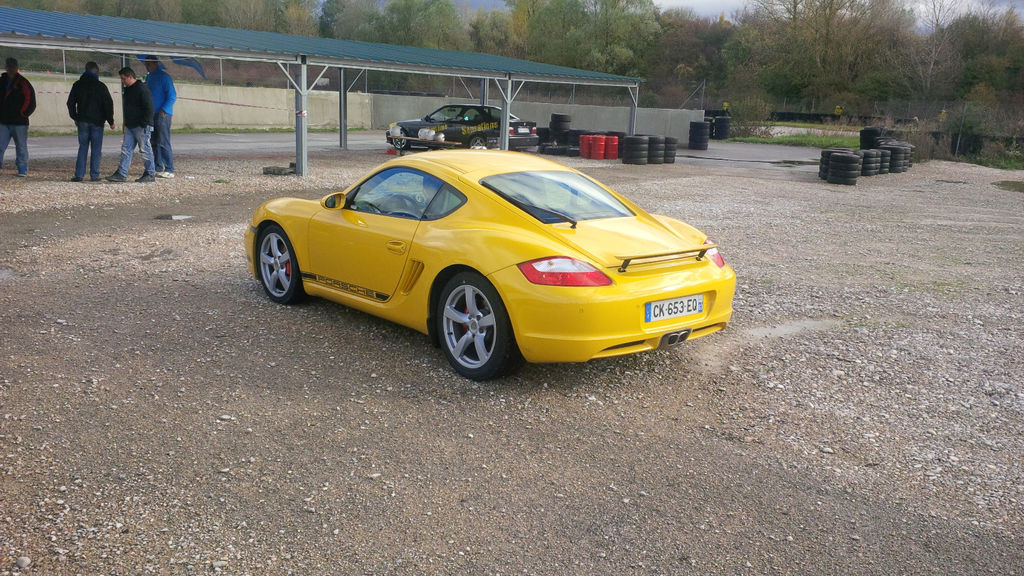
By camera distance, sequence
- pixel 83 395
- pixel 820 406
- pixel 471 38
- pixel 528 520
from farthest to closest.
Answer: pixel 471 38, pixel 820 406, pixel 83 395, pixel 528 520

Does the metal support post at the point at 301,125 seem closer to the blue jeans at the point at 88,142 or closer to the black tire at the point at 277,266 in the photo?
the blue jeans at the point at 88,142

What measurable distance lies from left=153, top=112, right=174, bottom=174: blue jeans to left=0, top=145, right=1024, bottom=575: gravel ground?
7126 millimetres

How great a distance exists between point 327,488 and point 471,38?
7995 centimetres

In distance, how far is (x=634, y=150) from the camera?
77.3ft

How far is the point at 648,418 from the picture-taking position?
4539 mm

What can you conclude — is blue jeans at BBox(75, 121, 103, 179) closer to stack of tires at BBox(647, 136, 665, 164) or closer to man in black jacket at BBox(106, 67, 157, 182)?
man in black jacket at BBox(106, 67, 157, 182)

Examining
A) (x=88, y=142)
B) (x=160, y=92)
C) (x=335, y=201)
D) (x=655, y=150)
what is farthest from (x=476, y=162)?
(x=655, y=150)

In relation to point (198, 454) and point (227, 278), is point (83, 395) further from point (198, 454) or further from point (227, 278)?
point (227, 278)

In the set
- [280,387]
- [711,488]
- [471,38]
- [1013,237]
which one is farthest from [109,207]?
[471,38]

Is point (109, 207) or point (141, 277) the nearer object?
point (141, 277)

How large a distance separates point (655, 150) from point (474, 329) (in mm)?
20108

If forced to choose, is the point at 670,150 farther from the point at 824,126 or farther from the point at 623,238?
the point at 824,126

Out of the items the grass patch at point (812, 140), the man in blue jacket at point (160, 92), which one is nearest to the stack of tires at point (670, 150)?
Answer: the grass patch at point (812, 140)

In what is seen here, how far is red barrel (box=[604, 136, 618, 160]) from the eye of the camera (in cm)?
2525
